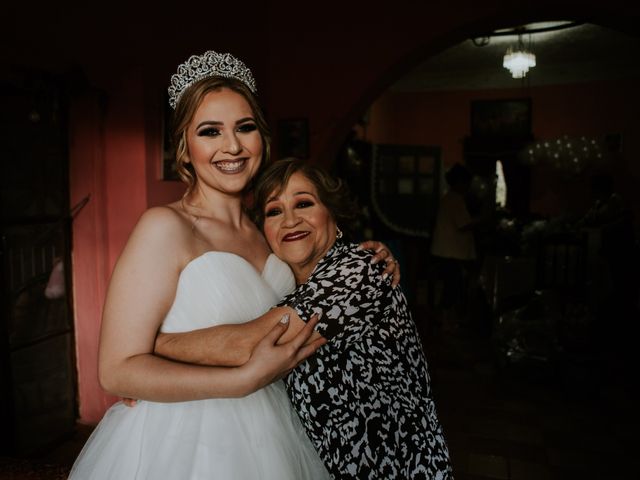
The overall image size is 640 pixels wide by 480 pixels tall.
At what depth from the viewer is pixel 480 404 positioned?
3863 mm

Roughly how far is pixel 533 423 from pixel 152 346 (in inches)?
123

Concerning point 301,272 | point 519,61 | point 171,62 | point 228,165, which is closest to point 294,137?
point 171,62

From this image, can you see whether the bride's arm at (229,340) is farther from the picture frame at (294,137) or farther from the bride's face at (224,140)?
the picture frame at (294,137)

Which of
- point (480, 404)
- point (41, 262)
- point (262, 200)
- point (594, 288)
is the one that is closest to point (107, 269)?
point (41, 262)

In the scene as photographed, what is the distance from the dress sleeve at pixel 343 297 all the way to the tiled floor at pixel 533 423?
204cm

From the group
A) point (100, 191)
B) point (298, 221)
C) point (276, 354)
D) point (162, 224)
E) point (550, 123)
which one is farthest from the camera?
point (550, 123)

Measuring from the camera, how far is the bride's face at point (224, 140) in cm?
136

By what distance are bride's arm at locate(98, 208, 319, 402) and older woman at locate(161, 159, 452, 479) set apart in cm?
5

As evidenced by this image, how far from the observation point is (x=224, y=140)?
1.36 metres

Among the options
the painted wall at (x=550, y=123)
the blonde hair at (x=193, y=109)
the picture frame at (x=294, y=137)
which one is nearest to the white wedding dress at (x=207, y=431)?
the blonde hair at (x=193, y=109)

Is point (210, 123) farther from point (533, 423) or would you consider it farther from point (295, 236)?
point (533, 423)

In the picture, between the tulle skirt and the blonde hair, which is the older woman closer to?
the tulle skirt

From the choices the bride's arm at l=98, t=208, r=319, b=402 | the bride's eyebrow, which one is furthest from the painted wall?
the bride's arm at l=98, t=208, r=319, b=402

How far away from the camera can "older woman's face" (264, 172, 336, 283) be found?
151cm
